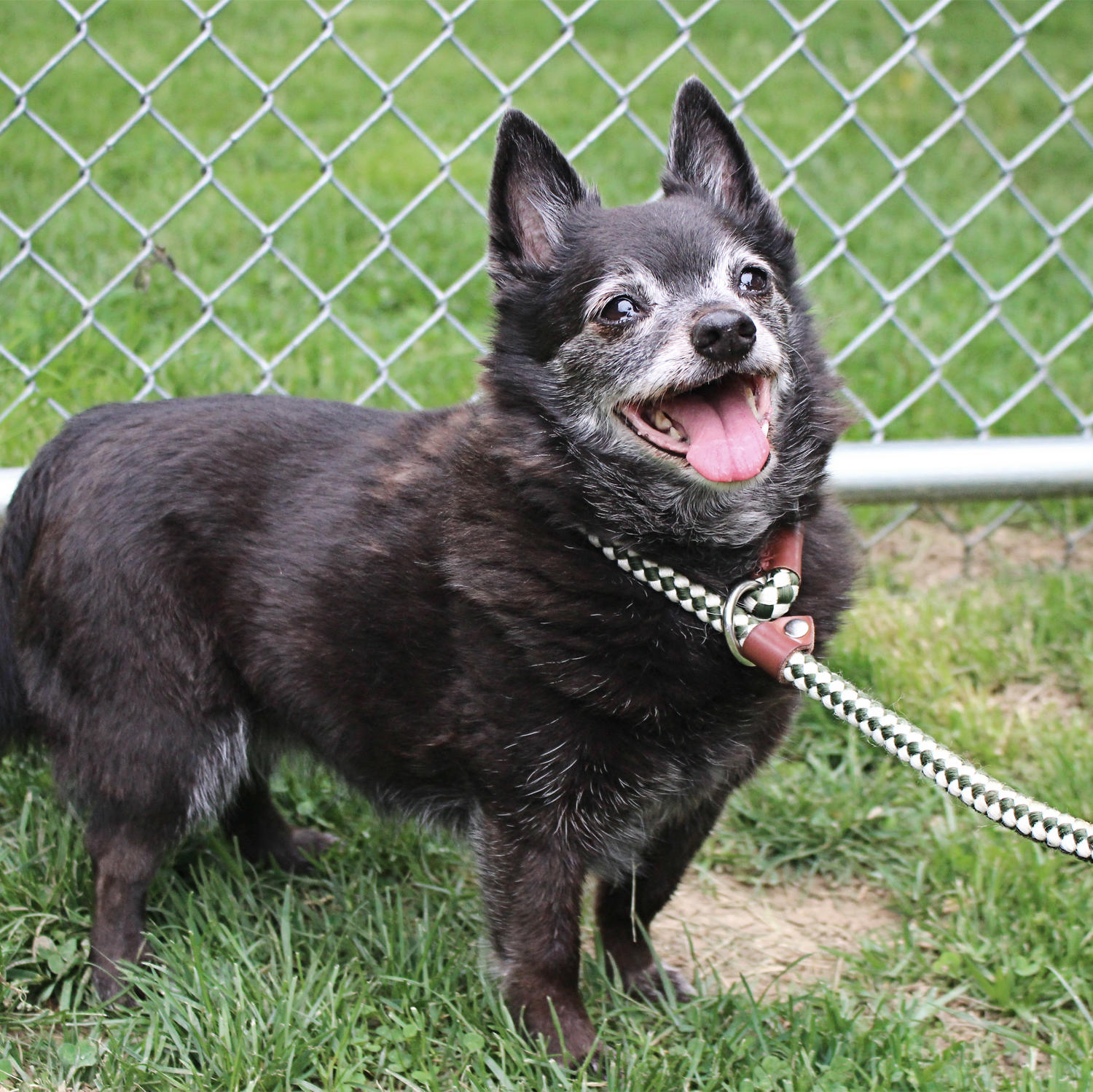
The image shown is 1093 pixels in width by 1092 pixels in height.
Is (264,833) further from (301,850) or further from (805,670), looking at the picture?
(805,670)

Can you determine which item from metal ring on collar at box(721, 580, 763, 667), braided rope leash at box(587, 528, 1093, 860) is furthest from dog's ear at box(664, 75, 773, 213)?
metal ring on collar at box(721, 580, 763, 667)

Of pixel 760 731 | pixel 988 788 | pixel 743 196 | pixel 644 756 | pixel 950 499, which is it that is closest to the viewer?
pixel 988 788

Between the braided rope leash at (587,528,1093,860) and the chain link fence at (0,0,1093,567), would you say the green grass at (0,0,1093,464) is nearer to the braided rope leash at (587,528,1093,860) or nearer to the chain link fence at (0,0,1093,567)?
the chain link fence at (0,0,1093,567)

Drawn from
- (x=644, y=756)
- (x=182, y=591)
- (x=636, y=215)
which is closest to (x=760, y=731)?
(x=644, y=756)

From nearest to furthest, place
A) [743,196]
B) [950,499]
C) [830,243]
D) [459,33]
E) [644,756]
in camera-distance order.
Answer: [644,756], [743,196], [950,499], [830,243], [459,33]

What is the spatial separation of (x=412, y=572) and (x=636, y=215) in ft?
2.15

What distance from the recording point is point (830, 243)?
491 cm

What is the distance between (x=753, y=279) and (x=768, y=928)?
1172 mm

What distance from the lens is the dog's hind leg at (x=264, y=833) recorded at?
7.89 ft

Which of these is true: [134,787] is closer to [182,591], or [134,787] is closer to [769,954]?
[182,591]

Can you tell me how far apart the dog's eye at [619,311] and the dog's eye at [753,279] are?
0.56 feet

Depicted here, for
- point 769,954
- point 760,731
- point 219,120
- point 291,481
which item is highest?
point 219,120

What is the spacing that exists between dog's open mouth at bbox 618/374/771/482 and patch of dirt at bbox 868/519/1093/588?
63.2 inches

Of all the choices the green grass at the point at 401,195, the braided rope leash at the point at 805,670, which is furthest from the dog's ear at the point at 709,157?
the braided rope leash at the point at 805,670
